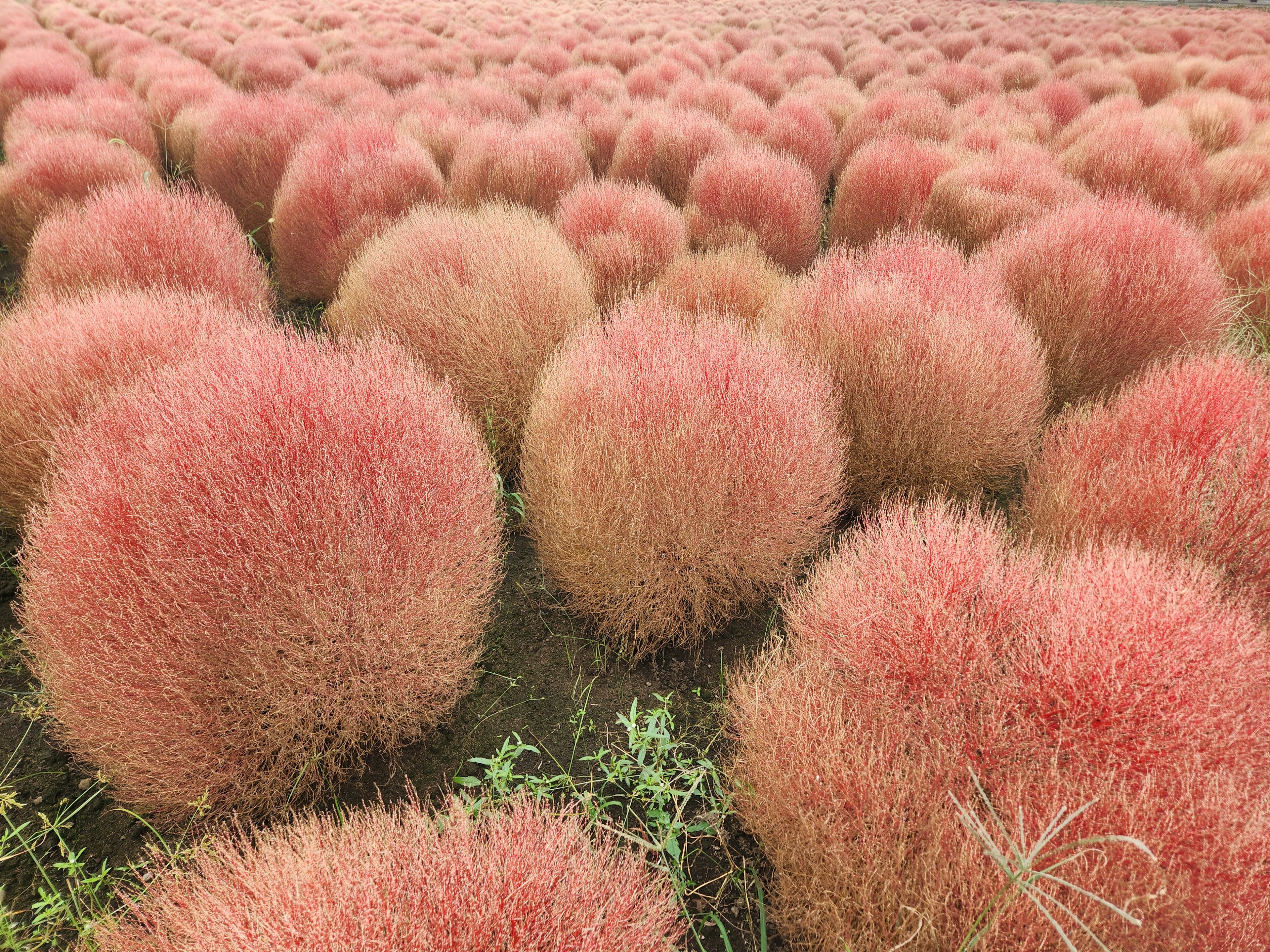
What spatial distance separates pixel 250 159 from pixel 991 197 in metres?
4.89

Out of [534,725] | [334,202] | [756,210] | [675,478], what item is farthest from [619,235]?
[534,725]

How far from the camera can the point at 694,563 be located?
6.05ft

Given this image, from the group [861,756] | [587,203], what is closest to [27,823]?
[861,756]

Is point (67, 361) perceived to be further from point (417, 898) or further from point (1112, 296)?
point (1112, 296)

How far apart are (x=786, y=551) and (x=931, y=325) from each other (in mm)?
1006

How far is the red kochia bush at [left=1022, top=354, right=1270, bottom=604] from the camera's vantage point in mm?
1614

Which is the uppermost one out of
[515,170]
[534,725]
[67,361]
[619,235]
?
[515,170]

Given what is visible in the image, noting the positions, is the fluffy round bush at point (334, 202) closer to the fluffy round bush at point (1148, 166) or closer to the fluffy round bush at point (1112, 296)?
the fluffy round bush at point (1112, 296)

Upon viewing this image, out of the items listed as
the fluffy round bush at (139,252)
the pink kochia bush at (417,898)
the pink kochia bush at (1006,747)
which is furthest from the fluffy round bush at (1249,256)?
the fluffy round bush at (139,252)

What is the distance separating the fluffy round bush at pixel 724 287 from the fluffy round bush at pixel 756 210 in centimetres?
79

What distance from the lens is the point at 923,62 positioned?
9109 mm

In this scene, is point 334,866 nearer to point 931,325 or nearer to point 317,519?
point 317,519

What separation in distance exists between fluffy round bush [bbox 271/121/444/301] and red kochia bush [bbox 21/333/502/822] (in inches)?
86.1

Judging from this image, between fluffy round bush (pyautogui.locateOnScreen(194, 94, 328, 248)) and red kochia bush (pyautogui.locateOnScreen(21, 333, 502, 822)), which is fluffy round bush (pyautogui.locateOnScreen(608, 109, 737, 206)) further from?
red kochia bush (pyautogui.locateOnScreen(21, 333, 502, 822))
